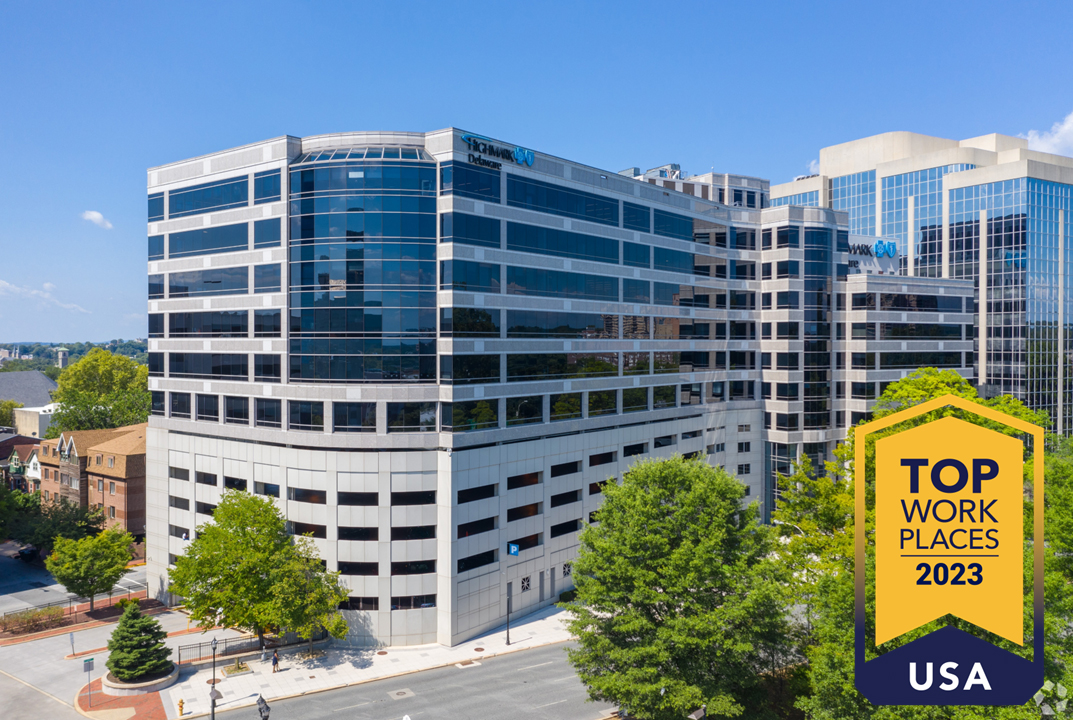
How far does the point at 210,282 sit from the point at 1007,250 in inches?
3930

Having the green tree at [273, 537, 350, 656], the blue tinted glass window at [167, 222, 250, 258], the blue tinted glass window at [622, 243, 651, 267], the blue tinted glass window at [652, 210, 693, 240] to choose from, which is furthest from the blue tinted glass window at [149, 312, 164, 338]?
the blue tinted glass window at [652, 210, 693, 240]

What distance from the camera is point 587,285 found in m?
58.8

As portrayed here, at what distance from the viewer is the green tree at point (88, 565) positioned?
52.4 meters

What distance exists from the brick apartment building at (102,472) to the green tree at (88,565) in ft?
51.8

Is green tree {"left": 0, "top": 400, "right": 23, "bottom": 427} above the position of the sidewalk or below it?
above

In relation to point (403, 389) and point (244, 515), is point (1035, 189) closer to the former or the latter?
point (403, 389)

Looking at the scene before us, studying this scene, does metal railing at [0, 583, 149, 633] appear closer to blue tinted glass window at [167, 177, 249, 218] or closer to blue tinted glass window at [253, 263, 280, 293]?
blue tinted glass window at [253, 263, 280, 293]

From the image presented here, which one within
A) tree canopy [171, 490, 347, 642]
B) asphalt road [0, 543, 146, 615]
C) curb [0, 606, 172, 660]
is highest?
tree canopy [171, 490, 347, 642]

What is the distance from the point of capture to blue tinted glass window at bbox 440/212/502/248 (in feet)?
157

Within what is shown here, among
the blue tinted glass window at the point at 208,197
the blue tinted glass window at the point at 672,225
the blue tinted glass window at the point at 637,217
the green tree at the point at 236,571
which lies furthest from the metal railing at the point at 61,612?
the blue tinted glass window at the point at 672,225

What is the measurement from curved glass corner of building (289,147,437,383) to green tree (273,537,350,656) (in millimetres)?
13007

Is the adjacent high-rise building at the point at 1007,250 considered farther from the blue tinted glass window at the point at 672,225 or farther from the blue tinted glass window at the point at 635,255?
the blue tinted glass window at the point at 635,255

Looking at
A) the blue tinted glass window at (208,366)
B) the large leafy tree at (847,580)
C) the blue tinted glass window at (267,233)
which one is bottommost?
the large leafy tree at (847,580)

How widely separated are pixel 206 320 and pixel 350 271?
53.6 feet
